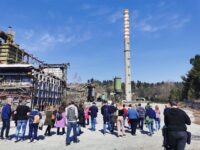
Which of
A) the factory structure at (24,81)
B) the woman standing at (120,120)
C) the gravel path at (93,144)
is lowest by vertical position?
the gravel path at (93,144)

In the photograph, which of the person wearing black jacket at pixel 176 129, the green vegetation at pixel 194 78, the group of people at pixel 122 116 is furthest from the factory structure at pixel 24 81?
the green vegetation at pixel 194 78

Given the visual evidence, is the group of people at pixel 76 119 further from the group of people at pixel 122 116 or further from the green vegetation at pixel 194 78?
the green vegetation at pixel 194 78

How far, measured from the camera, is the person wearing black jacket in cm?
748

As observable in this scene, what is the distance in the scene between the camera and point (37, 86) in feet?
132

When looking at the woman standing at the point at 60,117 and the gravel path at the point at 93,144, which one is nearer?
the gravel path at the point at 93,144

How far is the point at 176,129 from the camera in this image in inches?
297

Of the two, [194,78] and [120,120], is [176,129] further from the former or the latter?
[194,78]

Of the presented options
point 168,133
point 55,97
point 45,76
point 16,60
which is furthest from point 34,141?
point 16,60

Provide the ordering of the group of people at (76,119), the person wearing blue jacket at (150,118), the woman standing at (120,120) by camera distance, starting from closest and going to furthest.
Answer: the group of people at (76,119) → the woman standing at (120,120) → the person wearing blue jacket at (150,118)

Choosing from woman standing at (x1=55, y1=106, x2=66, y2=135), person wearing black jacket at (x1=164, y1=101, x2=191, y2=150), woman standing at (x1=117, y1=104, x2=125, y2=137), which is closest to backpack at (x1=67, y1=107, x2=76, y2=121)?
woman standing at (x1=55, y1=106, x2=66, y2=135)

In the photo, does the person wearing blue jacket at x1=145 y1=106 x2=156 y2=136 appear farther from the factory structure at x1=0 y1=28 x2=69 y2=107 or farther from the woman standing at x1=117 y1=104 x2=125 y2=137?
the factory structure at x1=0 y1=28 x2=69 y2=107

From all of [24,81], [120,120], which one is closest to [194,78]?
[24,81]

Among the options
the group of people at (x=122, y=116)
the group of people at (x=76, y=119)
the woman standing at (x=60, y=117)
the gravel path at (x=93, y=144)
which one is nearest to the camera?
the group of people at (x=76, y=119)

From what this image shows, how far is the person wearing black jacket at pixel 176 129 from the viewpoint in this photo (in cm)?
748
